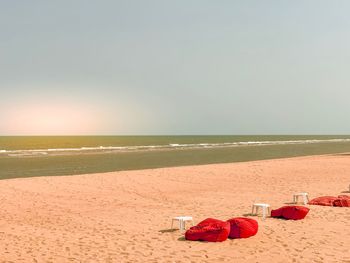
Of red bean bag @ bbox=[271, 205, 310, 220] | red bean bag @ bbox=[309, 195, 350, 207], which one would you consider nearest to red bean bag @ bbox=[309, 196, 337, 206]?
red bean bag @ bbox=[309, 195, 350, 207]

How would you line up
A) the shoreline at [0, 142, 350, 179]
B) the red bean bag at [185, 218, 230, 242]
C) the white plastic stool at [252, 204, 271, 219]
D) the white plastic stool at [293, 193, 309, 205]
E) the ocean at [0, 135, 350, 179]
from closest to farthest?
the red bean bag at [185, 218, 230, 242] → the white plastic stool at [252, 204, 271, 219] → the white plastic stool at [293, 193, 309, 205] → the shoreline at [0, 142, 350, 179] → the ocean at [0, 135, 350, 179]

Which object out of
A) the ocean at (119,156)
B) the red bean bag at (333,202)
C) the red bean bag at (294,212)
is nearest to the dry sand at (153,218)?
the red bean bag at (294,212)

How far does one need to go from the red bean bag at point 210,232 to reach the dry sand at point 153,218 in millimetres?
196

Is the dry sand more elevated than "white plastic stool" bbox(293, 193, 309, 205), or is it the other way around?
"white plastic stool" bbox(293, 193, 309, 205)

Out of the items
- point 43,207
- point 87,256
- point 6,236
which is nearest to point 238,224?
point 87,256

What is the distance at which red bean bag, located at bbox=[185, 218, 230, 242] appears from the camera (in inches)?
417

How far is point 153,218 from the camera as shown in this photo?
13914 millimetres

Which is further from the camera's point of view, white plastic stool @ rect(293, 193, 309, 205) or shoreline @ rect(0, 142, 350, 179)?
shoreline @ rect(0, 142, 350, 179)

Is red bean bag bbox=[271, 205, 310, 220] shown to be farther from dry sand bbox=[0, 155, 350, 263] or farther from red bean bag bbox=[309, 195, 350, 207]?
red bean bag bbox=[309, 195, 350, 207]

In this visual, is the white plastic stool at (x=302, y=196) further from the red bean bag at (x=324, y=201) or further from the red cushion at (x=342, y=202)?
the red cushion at (x=342, y=202)

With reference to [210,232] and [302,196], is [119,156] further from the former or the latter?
[210,232]

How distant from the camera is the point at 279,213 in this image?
44.2 feet

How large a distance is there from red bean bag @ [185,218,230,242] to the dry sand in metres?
0.20

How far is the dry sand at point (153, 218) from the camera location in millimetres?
9742
